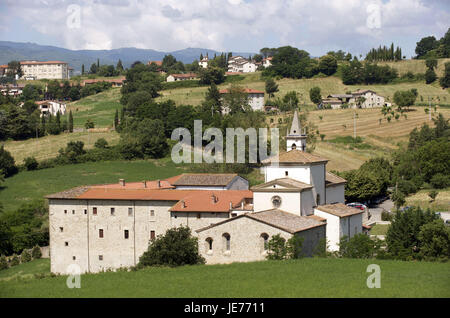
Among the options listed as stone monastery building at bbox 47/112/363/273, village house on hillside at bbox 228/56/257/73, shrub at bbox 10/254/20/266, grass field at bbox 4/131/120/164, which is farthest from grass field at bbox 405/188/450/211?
village house on hillside at bbox 228/56/257/73

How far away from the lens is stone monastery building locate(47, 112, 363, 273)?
36.2 meters

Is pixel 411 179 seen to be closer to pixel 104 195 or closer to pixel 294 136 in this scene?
pixel 294 136

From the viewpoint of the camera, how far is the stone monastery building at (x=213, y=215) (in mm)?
36156

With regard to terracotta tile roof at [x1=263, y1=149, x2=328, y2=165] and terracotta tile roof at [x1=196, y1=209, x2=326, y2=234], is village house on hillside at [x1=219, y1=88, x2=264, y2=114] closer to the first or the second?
terracotta tile roof at [x1=263, y1=149, x2=328, y2=165]

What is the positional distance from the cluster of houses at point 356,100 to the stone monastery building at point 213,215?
59238mm

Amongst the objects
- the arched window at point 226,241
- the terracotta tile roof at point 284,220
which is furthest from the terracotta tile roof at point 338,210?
the arched window at point 226,241

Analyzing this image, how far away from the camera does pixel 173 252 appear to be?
34.9 metres

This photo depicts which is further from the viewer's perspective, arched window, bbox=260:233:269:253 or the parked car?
the parked car

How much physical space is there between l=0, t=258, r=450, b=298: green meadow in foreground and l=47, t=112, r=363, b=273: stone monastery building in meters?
4.30

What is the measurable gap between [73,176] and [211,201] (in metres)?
32.2

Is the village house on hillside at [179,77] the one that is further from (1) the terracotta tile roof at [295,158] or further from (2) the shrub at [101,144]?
(1) the terracotta tile roof at [295,158]
